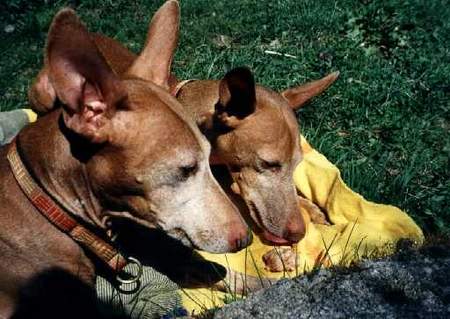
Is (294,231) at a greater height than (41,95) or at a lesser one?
lesser

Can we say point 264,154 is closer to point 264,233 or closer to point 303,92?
point 264,233

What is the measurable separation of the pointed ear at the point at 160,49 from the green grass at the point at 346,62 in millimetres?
1844

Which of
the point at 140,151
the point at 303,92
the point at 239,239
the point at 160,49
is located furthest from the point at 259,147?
the point at 140,151

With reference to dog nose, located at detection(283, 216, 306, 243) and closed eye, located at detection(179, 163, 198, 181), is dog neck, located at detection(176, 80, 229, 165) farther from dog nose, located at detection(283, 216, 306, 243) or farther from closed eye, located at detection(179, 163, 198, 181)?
closed eye, located at detection(179, 163, 198, 181)

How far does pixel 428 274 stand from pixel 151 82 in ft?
5.49

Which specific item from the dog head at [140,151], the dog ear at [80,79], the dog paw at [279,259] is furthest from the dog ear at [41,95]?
the dog paw at [279,259]

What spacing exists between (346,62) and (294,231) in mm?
2421

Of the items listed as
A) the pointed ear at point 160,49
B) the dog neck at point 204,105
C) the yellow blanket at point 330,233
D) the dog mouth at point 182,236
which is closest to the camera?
the dog mouth at point 182,236

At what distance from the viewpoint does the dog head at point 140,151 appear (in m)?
3.05

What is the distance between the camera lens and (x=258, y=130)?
4531mm

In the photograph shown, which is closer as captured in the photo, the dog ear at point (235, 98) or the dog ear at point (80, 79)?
the dog ear at point (80, 79)

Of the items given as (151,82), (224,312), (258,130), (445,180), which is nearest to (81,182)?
(151,82)

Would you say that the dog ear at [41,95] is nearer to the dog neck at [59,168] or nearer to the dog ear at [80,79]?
the dog neck at [59,168]

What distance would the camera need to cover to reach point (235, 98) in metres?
4.44
